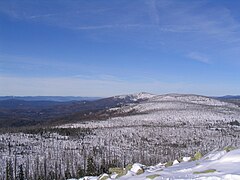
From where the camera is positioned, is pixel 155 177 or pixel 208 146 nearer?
pixel 155 177

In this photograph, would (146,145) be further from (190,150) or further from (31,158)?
(31,158)

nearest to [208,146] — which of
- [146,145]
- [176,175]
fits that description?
[146,145]

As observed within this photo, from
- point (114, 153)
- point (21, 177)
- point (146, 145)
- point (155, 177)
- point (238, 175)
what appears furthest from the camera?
point (146, 145)

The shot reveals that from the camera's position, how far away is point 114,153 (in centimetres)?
15975

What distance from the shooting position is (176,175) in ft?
50.2

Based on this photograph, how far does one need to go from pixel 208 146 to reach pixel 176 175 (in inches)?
6882

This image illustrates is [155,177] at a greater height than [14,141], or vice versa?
[155,177]

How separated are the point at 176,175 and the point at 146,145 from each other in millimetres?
174354

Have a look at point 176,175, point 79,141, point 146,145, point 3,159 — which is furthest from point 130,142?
point 176,175

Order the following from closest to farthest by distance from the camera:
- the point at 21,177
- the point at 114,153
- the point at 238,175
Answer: the point at 238,175 → the point at 21,177 → the point at 114,153

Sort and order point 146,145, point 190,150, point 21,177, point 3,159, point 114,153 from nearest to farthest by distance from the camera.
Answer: point 21,177 → point 3,159 → point 114,153 → point 190,150 → point 146,145

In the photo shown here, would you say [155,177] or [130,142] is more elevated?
[155,177]

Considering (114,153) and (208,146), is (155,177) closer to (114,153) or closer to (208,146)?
(114,153)

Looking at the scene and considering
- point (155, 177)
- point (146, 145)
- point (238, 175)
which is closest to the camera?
point (238, 175)
